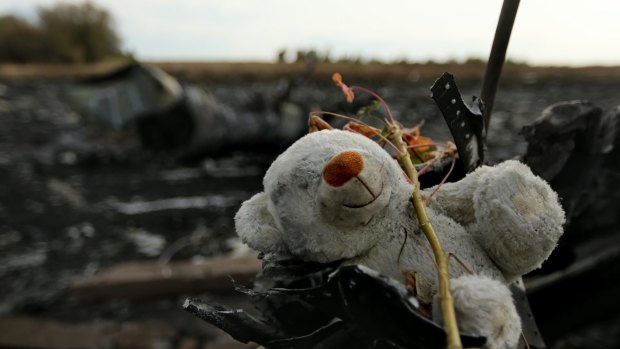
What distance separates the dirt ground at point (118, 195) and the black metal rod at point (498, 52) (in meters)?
1.14

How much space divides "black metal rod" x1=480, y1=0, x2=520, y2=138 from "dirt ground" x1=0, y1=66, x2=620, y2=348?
114 centimetres

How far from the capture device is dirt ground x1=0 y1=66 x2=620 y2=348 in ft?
8.38

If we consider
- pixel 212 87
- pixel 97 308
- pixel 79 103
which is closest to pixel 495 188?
pixel 97 308

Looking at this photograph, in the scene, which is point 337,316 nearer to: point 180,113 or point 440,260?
point 440,260

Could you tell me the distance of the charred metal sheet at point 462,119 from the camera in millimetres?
495

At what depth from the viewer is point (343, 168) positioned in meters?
0.39

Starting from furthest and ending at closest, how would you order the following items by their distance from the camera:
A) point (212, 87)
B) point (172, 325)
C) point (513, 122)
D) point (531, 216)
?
point (212, 87), point (513, 122), point (172, 325), point (531, 216)

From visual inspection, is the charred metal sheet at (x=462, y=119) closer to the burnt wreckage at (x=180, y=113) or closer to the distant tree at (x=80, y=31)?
the burnt wreckage at (x=180, y=113)

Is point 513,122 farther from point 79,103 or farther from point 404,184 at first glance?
point 404,184

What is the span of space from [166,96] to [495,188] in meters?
3.03

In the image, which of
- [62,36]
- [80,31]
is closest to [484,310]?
[62,36]

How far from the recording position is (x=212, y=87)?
204 inches

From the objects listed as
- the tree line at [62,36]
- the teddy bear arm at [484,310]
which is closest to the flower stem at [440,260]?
the teddy bear arm at [484,310]

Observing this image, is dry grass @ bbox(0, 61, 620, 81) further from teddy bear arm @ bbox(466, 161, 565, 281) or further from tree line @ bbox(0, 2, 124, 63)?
teddy bear arm @ bbox(466, 161, 565, 281)
